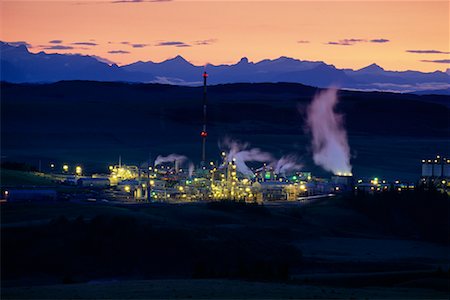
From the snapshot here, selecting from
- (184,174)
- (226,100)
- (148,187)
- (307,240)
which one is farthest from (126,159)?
(226,100)

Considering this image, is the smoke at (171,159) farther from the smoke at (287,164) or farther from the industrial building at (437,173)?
the industrial building at (437,173)

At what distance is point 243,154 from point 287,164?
5577mm

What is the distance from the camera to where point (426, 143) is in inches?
5217

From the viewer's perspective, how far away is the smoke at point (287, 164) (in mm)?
95562

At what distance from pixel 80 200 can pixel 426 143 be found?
77.4m

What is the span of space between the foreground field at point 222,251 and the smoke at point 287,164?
28771 mm

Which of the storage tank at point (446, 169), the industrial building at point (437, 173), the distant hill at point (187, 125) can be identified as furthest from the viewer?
the distant hill at point (187, 125)

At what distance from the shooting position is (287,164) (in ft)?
336

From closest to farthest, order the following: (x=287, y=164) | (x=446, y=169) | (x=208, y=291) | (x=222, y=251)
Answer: (x=208, y=291), (x=222, y=251), (x=446, y=169), (x=287, y=164)

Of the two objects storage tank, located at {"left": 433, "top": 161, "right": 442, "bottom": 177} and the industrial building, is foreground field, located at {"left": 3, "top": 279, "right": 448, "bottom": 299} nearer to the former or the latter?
the industrial building

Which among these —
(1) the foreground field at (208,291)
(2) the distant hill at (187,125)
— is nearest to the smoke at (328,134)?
(2) the distant hill at (187,125)

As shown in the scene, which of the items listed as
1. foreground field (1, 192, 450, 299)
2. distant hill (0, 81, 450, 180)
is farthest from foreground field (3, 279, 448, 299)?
distant hill (0, 81, 450, 180)

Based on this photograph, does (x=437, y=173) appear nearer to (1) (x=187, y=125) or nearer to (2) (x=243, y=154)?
(2) (x=243, y=154)

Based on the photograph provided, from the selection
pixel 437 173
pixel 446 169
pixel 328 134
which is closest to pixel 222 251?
pixel 437 173
